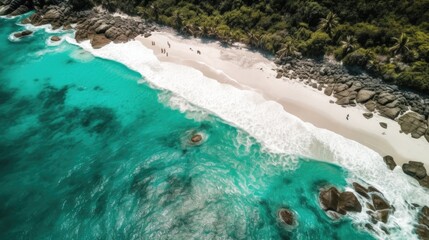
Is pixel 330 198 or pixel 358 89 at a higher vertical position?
pixel 358 89

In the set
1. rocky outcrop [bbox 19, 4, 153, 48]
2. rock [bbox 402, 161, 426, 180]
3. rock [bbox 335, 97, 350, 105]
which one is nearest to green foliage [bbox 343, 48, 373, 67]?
rock [bbox 335, 97, 350, 105]

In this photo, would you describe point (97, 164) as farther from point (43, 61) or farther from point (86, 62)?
point (43, 61)

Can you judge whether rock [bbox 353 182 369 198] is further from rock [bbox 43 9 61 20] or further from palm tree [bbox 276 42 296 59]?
rock [bbox 43 9 61 20]

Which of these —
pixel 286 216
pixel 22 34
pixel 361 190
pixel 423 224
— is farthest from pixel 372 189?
pixel 22 34

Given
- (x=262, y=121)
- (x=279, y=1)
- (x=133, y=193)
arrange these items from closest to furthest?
(x=133, y=193)
(x=262, y=121)
(x=279, y=1)

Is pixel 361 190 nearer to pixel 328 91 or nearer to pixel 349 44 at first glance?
pixel 328 91

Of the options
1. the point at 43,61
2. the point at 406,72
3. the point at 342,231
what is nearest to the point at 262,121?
the point at 342,231
